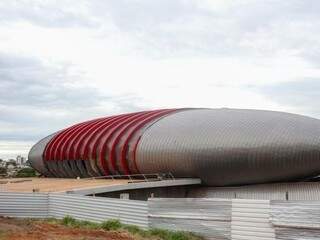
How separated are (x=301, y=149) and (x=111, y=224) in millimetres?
21866

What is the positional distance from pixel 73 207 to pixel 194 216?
847 cm

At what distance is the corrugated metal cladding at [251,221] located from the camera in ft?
59.4

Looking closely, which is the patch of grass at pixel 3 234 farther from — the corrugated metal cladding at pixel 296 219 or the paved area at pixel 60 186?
the paved area at pixel 60 186

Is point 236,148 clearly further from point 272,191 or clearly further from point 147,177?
point 147,177

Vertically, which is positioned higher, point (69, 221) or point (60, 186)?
→ point (60, 186)

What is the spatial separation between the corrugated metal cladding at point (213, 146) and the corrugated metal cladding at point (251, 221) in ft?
73.5

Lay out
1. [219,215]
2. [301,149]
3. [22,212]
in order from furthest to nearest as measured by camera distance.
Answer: [301,149], [22,212], [219,215]

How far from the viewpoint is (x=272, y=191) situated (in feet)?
139

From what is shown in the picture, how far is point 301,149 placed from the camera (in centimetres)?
4041

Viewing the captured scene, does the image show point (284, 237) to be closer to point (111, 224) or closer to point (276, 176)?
point (111, 224)

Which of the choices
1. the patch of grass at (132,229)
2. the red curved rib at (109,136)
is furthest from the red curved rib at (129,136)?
the patch of grass at (132,229)

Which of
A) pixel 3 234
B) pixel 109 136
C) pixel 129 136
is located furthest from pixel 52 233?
pixel 109 136

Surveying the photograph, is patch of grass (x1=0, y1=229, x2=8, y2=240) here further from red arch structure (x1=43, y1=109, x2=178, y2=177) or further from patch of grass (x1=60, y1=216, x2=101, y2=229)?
red arch structure (x1=43, y1=109, x2=178, y2=177)

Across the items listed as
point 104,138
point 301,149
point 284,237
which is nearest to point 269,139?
point 301,149
